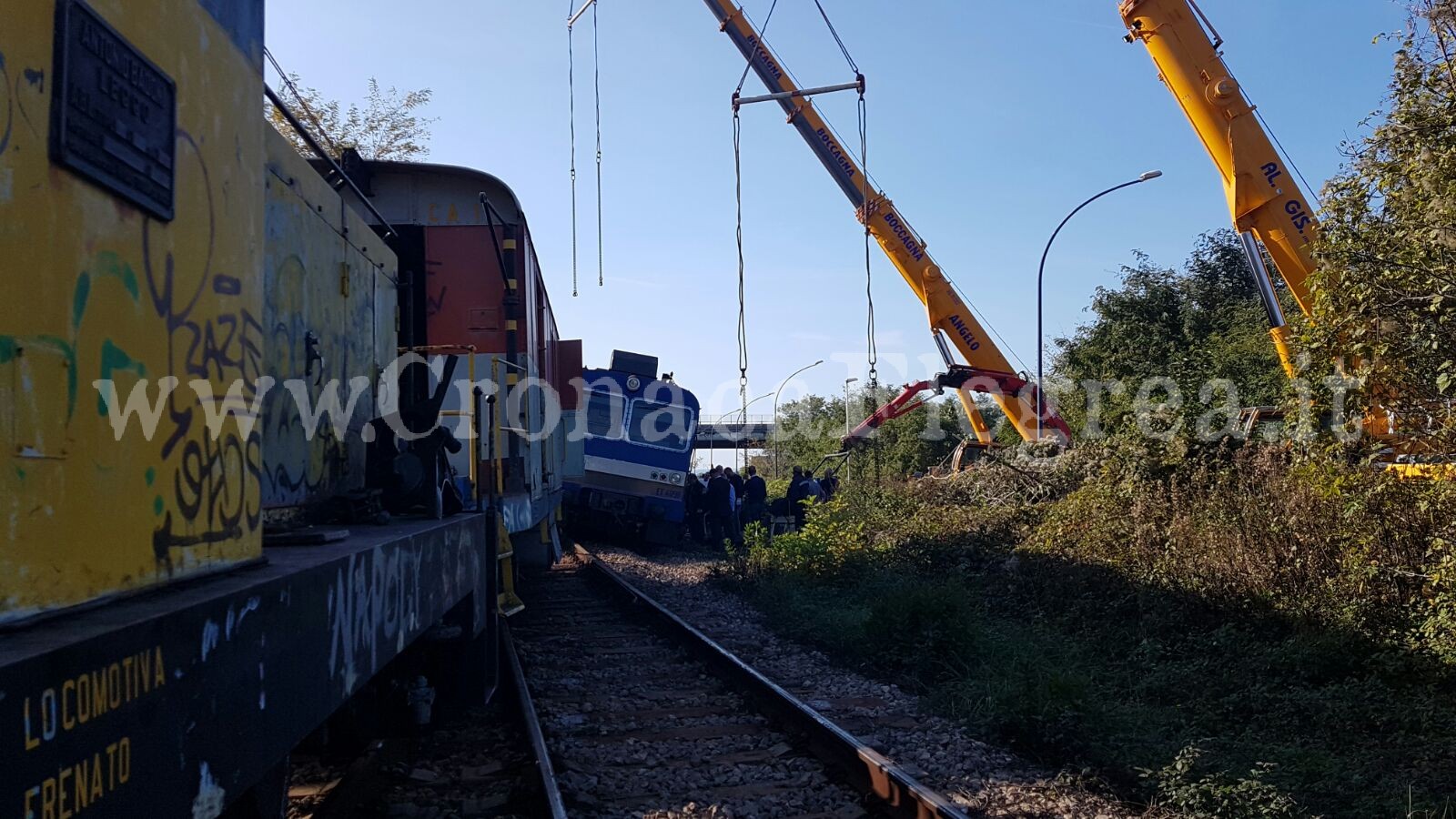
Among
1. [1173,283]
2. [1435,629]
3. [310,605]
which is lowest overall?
[1435,629]

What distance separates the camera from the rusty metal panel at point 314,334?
4.41m

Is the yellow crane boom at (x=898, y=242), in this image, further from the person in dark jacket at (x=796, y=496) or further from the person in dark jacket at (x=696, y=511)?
the person in dark jacket at (x=696, y=511)

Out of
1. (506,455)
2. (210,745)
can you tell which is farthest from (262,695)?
(506,455)

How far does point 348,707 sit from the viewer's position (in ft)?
16.1

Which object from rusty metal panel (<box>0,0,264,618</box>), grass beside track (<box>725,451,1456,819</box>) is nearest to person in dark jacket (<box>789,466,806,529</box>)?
grass beside track (<box>725,451,1456,819</box>)

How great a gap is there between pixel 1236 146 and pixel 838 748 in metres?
11.3

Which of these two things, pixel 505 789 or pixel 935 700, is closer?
pixel 505 789

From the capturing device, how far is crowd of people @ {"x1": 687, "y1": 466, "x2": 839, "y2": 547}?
62.6 feet

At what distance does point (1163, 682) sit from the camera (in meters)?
7.52

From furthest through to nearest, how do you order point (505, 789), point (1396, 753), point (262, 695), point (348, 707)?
point (1396, 753) < point (505, 789) < point (348, 707) < point (262, 695)

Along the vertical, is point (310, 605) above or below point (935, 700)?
above

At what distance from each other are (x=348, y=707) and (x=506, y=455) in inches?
118

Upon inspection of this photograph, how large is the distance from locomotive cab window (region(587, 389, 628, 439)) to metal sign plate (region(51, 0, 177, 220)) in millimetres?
16167

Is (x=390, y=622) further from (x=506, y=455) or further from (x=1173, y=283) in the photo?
(x=1173, y=283)
